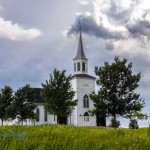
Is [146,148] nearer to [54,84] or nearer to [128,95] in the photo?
[128,95]

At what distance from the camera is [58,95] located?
52.9m

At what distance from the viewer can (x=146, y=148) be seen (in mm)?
11203

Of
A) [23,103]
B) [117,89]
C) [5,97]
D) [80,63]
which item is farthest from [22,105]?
[80,63]

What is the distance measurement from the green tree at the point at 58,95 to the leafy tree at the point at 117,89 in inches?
335

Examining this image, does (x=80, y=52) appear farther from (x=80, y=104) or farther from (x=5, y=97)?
(x=5, y=97)

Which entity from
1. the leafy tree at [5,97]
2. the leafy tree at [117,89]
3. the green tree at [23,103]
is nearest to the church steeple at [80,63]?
the leafy tree at [5,97]

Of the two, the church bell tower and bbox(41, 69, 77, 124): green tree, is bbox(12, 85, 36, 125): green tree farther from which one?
the church bell tower

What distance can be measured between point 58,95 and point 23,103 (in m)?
6.71

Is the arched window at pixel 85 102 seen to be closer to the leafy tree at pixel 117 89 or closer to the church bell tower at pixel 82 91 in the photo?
the church bell tower at pixel 82 91

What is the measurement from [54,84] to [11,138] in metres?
44.1

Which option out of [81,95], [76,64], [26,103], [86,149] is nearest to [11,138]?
[86,149]

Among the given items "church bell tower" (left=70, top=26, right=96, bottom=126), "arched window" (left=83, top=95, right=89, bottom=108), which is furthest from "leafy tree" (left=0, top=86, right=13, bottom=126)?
"arched window" (left=83, top=95, right=89, bottom=108)

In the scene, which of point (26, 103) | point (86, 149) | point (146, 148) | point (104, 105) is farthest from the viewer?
point (26, 103)

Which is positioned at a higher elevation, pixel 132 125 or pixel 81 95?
pixel 81 95
